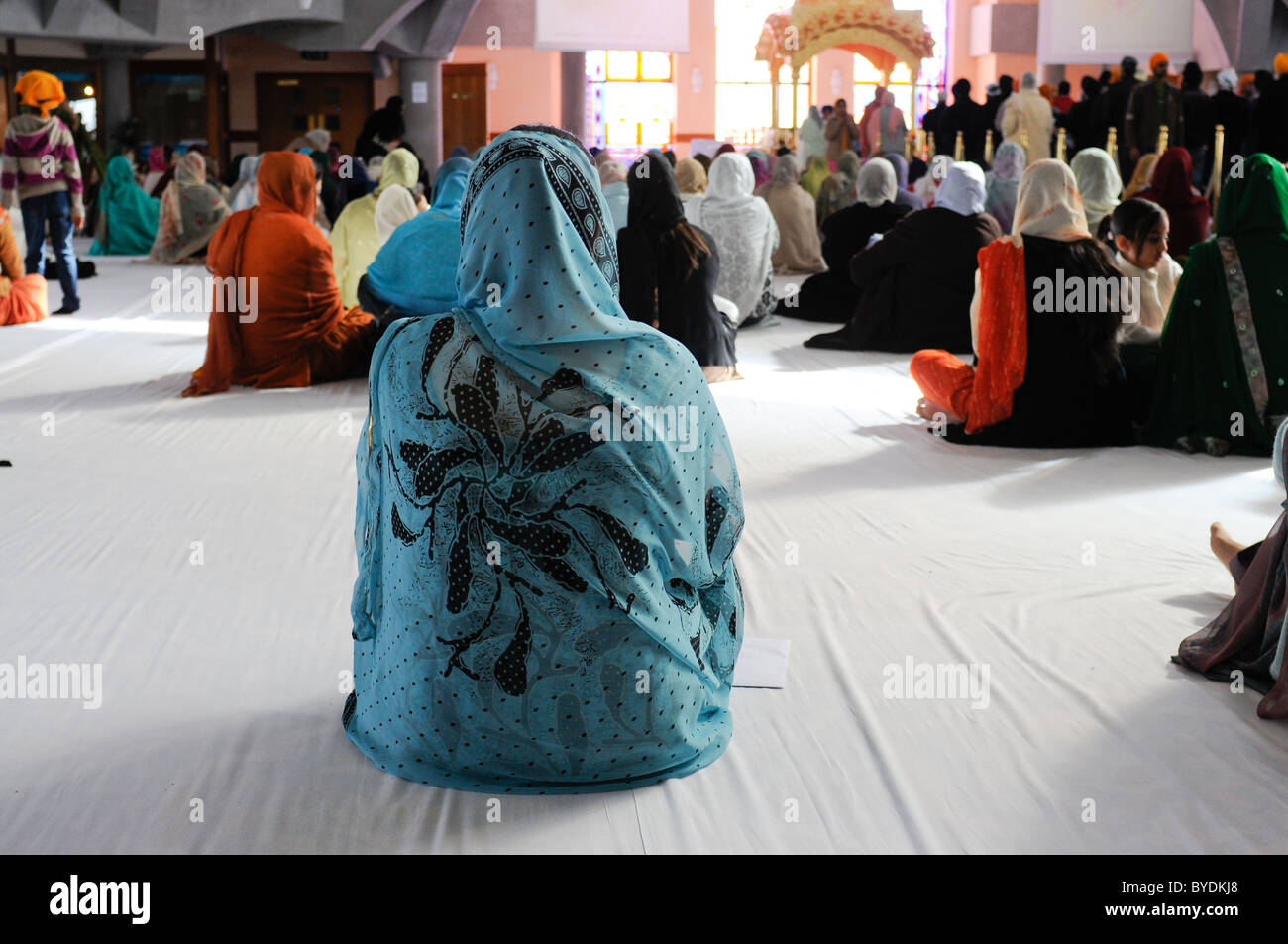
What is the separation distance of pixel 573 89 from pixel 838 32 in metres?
3.51

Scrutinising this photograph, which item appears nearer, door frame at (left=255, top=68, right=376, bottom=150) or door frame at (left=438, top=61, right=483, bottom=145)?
door frame at (left=255, top=68, right=376, bottom=150)

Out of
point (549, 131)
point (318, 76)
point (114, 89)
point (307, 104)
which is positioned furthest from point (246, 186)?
point (549, 131)

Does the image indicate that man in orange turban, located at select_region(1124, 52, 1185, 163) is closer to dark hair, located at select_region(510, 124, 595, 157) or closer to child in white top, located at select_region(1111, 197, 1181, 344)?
child in white top, located at select_region(1111, 197, 1181, 344)

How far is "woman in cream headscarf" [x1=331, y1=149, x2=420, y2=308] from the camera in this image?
654 cm

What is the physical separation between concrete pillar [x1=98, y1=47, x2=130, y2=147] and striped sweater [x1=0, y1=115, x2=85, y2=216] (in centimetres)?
781

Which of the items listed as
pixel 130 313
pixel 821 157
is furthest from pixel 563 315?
pixel 821 157

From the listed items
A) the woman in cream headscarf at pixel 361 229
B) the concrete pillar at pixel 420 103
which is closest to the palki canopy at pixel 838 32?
the concrete pillar at pixel 420 103

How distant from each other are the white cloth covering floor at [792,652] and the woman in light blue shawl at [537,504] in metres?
0.12

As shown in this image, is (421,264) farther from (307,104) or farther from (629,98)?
(629,98)

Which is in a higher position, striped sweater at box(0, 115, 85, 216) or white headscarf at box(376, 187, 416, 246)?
striped sweater at box(0, 115, 85, 216)

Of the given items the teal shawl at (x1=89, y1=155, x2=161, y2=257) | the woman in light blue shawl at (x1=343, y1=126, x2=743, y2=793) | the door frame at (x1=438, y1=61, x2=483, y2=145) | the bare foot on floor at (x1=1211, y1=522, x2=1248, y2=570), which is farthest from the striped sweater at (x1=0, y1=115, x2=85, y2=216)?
the door frame at (x1=438, y1=61, x2=483, y2=145)

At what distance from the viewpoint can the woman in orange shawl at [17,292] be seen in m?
6.75

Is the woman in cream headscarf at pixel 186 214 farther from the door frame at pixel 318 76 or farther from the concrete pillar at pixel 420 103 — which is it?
the door frame at pixel 318 76
